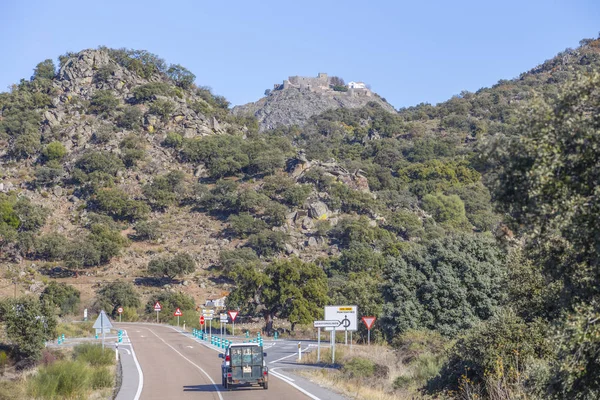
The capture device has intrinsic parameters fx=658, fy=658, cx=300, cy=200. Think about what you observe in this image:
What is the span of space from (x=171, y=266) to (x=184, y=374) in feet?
161

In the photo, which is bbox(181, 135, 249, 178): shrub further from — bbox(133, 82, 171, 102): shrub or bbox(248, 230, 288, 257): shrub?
bbox(248, 230, 288, 257): shrub

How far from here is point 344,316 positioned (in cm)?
3066

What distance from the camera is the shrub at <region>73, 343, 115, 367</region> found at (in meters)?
30.0

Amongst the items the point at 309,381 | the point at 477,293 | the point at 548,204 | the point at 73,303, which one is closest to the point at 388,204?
the point at 73,303

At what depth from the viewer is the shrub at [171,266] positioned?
245 feet

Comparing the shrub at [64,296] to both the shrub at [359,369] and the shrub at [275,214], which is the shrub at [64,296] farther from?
the shrub at [359,369]

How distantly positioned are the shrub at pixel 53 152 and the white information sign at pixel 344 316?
8199cm

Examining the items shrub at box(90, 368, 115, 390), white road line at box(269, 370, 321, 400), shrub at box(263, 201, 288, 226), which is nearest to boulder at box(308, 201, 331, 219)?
shrub at box(263, 201, 288, 226)

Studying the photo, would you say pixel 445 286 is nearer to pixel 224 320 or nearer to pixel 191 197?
pixel 224 320

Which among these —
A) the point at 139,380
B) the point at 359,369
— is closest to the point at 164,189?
the point at 139,380

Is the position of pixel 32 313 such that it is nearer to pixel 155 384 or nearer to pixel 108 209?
pixel 155 384

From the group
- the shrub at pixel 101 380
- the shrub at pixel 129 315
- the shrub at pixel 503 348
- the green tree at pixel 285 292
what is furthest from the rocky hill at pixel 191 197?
the shrub at pixel 503 348

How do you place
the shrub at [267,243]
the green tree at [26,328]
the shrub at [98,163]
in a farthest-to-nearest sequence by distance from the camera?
the shrub at [98,163] → the shrub at [267,243] → the green tree at [26,328]

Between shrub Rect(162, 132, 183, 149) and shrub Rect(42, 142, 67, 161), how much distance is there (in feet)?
53.9
